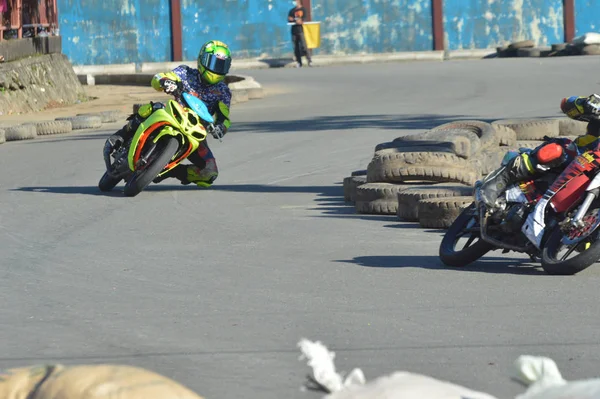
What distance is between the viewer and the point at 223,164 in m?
16.4

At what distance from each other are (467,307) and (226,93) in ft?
22.9

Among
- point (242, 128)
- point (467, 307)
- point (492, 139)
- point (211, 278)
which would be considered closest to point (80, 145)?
point (242, 128)

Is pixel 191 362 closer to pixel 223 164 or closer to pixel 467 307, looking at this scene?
pixel 467 307

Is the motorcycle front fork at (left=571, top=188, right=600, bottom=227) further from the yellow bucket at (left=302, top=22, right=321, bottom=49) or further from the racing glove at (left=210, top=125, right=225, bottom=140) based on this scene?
the yellow bucket at (left=302, top=22, right=321, bottom=49)

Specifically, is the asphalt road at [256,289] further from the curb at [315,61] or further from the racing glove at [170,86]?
the curb at [315,61]

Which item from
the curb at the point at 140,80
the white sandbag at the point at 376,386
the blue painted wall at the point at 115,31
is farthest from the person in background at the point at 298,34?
the white sandbag at the point at 376,386

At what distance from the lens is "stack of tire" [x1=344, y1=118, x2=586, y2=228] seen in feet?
35.2

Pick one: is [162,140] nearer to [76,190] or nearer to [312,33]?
[76,190]

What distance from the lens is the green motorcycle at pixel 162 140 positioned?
13182 millimetres

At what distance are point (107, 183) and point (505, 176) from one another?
6.24 metres

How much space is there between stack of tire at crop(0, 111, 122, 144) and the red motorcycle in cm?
1271

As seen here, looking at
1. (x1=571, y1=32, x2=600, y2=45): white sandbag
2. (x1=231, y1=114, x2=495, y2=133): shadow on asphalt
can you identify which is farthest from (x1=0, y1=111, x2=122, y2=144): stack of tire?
(x1=571, y1=32, x2=600, y2=45): white sandbag

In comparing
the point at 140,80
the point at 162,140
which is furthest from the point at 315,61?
the point at 162,140

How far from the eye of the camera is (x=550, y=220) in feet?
27.3
